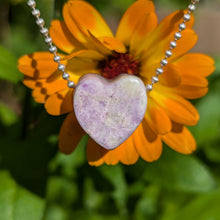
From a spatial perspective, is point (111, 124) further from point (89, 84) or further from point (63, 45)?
point (63, 45)

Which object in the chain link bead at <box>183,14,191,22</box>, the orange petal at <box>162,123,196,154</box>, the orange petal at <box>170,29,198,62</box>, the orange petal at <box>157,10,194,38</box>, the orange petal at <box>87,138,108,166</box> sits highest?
the chain link bead at <box>183,14,191,22</box>

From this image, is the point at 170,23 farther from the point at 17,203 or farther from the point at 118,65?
the point at 17,203

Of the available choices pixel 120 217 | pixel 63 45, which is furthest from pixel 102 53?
pixel 120 217

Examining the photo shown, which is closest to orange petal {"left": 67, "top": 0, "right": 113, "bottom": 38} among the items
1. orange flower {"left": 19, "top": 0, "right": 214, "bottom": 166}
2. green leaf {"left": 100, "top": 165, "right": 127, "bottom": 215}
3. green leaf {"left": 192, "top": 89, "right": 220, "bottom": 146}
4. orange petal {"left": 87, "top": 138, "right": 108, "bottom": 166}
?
orange flower {"left": 19, "top": 0, "right": 214, "bottom": 166}

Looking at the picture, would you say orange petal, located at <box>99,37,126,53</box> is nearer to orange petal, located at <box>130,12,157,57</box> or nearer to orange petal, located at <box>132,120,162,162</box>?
orange petal, located at <box>130,12,157,57</box>

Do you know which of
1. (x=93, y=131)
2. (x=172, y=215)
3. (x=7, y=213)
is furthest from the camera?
(x=172, y=215)

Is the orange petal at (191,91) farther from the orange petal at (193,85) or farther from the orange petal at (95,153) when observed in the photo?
the orange petal at (95,153)
